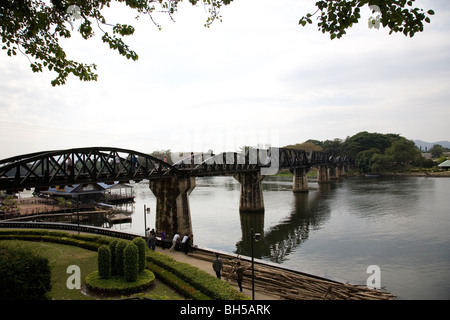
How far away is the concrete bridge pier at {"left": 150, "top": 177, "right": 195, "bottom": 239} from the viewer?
31281 mm

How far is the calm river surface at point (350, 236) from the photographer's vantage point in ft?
77.4

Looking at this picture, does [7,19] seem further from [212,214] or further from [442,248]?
[212,214]

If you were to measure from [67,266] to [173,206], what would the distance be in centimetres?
1340

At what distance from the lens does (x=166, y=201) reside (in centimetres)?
3203

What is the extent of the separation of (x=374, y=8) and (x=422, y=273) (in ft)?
78.7

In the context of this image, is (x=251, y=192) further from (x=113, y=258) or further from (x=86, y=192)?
(x=113, y=258)

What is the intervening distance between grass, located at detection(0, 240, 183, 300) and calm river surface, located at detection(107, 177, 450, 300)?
8.40 meters

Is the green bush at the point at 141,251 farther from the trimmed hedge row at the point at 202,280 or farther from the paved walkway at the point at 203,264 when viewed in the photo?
the paved walkway at the point at 203,264

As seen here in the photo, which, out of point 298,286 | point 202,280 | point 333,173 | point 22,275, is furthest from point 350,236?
point 333,173

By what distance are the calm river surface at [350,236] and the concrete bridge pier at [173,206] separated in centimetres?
432

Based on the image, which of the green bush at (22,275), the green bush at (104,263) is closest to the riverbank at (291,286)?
the green bush at (104,263)

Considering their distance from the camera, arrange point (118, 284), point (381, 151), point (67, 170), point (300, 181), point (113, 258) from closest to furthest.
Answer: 1. point (118, 284)
2. point (113, 258)
3. point (67, 170)
4. point (300, 181)
5. point (381, 151)

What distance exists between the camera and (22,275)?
9.89m
